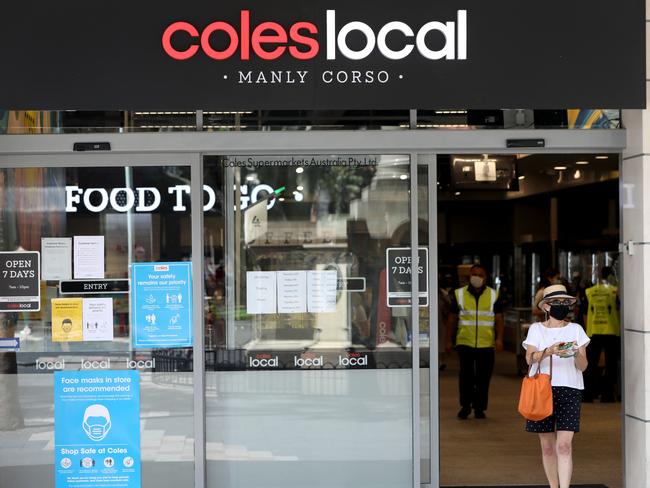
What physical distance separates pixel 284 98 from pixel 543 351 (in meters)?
2.65

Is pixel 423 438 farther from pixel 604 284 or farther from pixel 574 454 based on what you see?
pixel 604 284

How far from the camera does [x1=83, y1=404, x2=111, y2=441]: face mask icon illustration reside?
690 centimetres

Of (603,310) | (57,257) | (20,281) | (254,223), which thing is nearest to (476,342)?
(603,310)

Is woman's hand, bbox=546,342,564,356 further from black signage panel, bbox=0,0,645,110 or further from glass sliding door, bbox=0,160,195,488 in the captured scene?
glass sliding door, bbox=0,160,195,488

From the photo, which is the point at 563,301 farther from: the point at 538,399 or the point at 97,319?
the point at 97,319

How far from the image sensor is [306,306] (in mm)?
7062

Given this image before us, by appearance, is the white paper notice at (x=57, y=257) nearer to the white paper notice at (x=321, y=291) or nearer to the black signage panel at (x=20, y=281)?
the black signage panel at (x=20, y=281)

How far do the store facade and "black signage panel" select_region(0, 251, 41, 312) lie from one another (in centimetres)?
3

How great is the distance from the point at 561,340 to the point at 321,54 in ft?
8.98

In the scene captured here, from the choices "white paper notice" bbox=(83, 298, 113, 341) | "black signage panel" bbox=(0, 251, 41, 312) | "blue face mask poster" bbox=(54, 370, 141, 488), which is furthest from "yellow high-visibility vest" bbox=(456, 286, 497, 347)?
"black signage panel" bbox=(0, 251, 41, 312)

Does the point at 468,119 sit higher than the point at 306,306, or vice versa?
the point at 468,119

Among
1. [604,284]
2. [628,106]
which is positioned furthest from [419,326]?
[604,284]

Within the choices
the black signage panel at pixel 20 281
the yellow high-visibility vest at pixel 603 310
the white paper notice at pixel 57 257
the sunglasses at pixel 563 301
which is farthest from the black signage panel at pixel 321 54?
the yellow high-visibility vest at pixel 603 310

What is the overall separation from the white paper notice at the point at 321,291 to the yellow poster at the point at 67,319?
5.82ft
